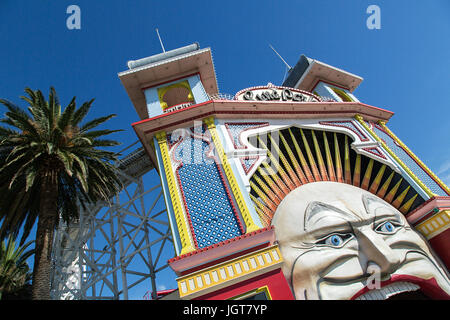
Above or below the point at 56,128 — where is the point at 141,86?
above

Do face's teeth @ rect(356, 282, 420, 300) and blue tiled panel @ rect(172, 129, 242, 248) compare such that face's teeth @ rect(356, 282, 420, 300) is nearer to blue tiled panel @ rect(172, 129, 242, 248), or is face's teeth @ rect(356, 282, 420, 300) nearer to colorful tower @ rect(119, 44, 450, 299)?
colorful tower @ rect(119, 44, 450, 299)

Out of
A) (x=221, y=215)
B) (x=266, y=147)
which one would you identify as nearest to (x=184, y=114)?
(x=266, y=147)

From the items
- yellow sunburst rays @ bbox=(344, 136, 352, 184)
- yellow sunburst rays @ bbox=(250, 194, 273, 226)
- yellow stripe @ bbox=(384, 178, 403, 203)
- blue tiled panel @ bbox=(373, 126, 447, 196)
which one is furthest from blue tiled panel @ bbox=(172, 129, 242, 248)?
blue tiled panel @ bbox=(373, 126, 447, 196)

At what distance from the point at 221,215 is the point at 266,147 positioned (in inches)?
128

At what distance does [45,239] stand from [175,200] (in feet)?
15.5

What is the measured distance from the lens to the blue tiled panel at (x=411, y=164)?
10.2 metres

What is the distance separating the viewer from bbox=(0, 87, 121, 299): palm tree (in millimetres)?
9508

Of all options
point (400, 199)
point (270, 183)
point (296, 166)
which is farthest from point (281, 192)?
point (400, 199)

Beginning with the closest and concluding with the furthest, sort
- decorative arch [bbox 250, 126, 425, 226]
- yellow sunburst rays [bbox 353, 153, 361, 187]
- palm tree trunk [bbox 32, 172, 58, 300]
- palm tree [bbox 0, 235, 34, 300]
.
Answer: palm tree trunk [bbox 32, 172, 58, 300] < decorative arch [bbox 250, 126, 425, 226] < yellow sunburst rays [bbox 353, 153, 361, 187] < palm tree [bbox 0, 235, 34, 300]

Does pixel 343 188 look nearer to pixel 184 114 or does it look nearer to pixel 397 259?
pixel 397 259

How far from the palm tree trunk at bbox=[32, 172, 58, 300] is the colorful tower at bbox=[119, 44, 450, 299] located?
3.76m

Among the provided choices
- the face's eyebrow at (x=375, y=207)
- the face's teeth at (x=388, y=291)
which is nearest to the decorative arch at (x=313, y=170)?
the face's eyebrow at (x=375, y=207)

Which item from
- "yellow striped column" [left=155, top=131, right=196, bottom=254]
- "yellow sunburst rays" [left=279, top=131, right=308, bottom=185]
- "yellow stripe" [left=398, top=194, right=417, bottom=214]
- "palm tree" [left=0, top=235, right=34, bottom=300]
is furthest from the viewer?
"palm tree" [left=0, top=235, right=34, bottom=300]

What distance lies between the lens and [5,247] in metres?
18.5
